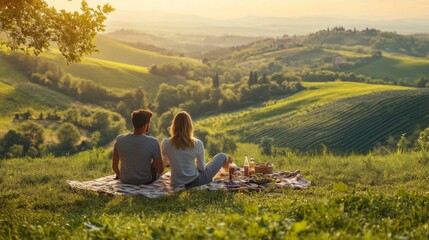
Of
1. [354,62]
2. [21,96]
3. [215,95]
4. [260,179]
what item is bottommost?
[215,95]

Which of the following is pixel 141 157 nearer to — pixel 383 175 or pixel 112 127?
pixel 383 175

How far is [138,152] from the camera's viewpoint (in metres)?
10.8

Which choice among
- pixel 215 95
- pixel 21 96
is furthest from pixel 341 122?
pixel 21 96

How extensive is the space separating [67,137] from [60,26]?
59.7 m

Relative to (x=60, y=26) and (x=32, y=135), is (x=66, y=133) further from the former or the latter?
(x=60, y=26)

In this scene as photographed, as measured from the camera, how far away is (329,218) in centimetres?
585

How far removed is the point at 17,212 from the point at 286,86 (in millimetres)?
122299

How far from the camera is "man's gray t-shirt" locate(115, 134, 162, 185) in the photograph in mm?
10805

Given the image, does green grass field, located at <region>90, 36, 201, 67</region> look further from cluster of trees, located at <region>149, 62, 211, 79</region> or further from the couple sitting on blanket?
the couple sitting on blanket

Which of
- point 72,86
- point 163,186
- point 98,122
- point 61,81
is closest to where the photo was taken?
point 163,186

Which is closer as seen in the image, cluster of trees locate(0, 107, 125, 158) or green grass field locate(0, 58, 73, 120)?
cluster of trees locate(0, 107, 125, 158)

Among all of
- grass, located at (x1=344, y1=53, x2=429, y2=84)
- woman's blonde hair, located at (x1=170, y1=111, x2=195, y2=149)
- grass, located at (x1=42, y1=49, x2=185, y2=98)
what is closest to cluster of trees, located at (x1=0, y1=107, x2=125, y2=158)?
grass, located at (x1=42, y1=49, x2=185, y2=98)

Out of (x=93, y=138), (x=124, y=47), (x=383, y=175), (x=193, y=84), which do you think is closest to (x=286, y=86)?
(x=193, y=84)

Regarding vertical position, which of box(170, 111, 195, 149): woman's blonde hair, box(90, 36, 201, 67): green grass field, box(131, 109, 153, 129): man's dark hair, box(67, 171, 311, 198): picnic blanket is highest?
box(131, 109, 153, 129): man's dark hair
